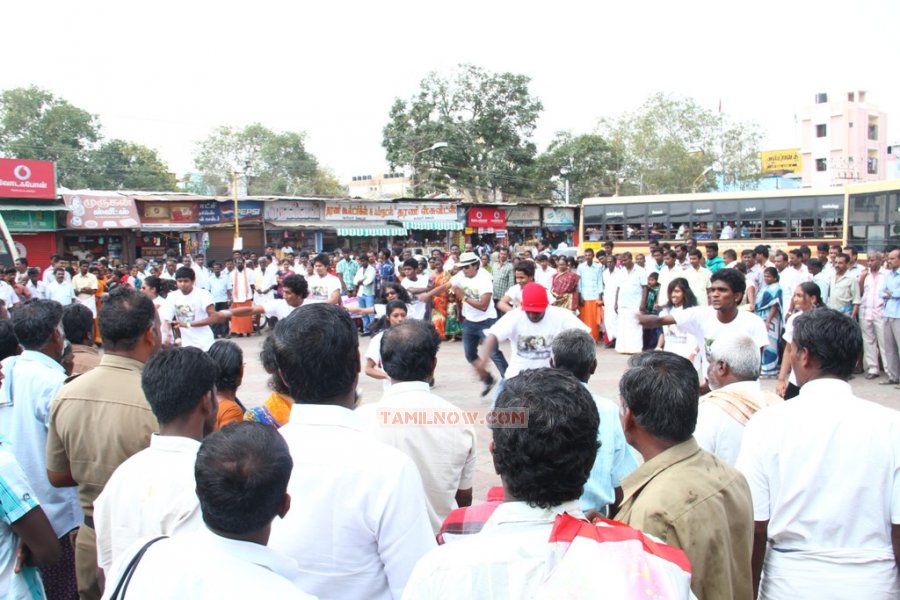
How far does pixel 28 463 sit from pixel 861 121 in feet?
216

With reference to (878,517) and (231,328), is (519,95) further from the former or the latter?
(878,517)

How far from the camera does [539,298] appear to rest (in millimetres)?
5465

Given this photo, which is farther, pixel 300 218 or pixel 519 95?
pixel 519 95

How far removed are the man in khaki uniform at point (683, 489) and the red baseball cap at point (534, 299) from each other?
3164 mm

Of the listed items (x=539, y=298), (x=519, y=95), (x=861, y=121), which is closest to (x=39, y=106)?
(x=519, y=95)

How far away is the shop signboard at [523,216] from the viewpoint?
33938 mm

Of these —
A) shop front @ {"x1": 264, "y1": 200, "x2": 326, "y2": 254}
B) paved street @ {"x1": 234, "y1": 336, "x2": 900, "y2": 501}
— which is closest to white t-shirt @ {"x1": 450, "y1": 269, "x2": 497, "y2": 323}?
paved street @ {"x1": 234, "y1": 336, "x2": 900, "y2": 501}

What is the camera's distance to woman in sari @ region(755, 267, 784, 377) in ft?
32.2

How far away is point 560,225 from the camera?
3628cm

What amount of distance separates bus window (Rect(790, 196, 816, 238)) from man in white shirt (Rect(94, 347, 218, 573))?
2005cm

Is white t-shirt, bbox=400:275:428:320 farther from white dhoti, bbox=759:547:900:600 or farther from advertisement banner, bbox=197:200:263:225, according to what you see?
advertisement banner, bbox=197:200:263:225

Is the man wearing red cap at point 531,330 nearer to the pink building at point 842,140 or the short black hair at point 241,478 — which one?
the short black hair at point 241,478

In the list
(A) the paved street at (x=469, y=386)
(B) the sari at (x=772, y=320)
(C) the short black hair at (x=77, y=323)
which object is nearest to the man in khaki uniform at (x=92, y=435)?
(C) the short black hair at (x=77, y=323)

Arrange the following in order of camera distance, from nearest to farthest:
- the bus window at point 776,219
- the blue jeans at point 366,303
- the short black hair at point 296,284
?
the short black hair at point 296,284 → the blue jeans at point 366,303 → the bus window at point 776,219
